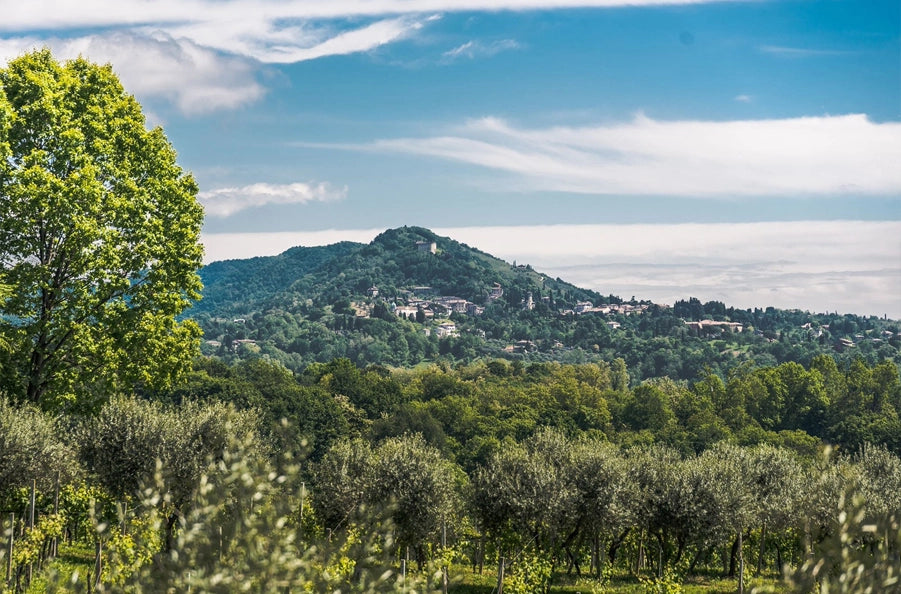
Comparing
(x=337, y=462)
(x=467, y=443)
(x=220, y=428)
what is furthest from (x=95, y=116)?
(x=467, y=443)

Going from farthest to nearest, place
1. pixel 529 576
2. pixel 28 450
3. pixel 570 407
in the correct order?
pixel 570 407, pixel 529 576, pixel 28 450

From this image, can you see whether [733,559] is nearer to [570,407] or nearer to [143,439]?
[143,439]

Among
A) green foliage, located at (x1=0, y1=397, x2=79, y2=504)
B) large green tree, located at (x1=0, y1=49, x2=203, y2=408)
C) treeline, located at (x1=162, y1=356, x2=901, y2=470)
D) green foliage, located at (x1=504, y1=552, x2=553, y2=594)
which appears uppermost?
large green tree, located at (x1=0, y1=49, x2=203, y2=408)

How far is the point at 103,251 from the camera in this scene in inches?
978

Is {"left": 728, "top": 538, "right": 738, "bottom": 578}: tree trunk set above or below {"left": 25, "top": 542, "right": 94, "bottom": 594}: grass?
below

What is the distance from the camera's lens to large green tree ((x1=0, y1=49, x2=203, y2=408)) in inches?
947

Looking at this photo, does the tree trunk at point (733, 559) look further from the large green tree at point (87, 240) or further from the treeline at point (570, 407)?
the treeline at point (570, 407)

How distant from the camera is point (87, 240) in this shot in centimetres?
2453

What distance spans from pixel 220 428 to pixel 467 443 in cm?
8361

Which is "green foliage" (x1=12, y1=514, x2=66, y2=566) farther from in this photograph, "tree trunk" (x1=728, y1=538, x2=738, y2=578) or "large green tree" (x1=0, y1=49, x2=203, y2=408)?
"tree trunk" (x1=728, y1=538, x2=738, y2=578)

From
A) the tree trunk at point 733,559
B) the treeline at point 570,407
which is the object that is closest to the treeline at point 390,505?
the tree trunk at point 733,559

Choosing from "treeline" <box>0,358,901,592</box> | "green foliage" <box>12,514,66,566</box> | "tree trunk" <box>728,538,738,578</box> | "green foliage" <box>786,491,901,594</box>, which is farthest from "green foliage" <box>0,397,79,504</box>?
"tree trunk" <box>728,538,738,578</box>

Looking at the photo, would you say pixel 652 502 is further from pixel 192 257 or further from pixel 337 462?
pixel 192 257

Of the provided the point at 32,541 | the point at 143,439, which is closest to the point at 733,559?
the point at 143,439
